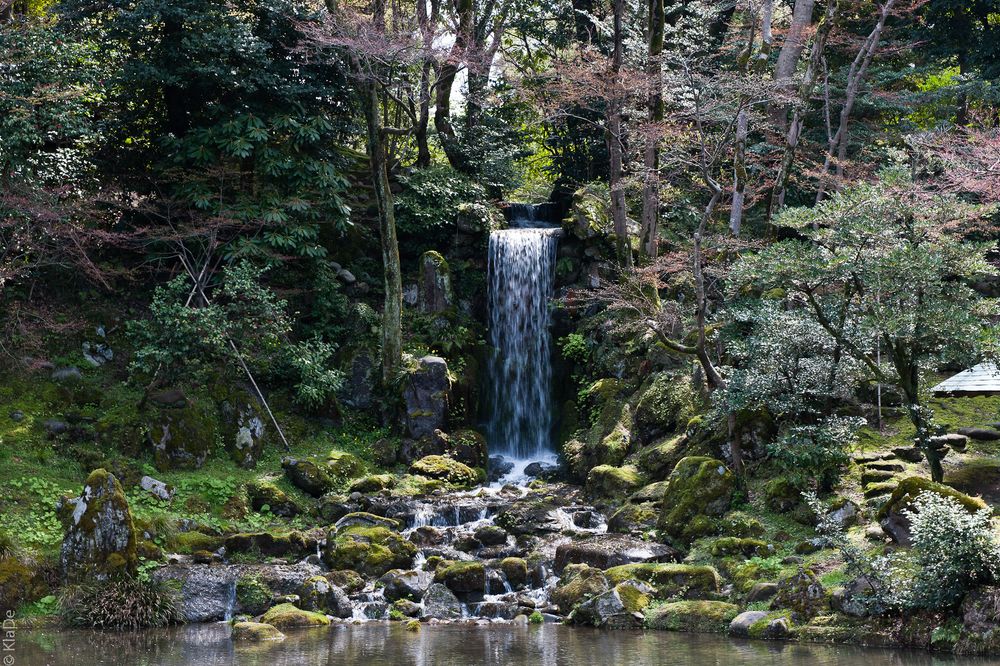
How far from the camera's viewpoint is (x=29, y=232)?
15602mm

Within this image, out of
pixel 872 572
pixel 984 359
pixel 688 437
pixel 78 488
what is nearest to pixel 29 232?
pixel 78 488

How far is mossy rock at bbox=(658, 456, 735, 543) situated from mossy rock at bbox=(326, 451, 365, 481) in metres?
6.82

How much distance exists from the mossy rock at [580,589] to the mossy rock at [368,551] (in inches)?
109

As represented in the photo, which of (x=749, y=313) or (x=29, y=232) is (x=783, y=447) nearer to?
(x=749, y=313)

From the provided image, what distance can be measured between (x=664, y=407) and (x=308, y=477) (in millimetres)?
7116

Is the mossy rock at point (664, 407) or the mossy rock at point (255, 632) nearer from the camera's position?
the mossy rock at point (255, 632)

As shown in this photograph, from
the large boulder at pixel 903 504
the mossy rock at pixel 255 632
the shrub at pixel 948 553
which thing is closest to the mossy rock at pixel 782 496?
the large boulder at pixel 903 504

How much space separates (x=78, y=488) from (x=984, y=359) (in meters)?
14.3

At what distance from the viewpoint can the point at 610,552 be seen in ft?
43.5

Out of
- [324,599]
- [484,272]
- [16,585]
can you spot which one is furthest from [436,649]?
[484,272]

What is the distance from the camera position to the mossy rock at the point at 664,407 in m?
17.1

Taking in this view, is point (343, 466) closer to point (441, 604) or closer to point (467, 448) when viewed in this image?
point (467, 448)

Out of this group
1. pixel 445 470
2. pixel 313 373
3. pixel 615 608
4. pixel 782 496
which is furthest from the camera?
pixel 313 373

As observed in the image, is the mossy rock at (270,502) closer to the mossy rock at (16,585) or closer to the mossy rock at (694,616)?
the mossy rock at (16,585)
